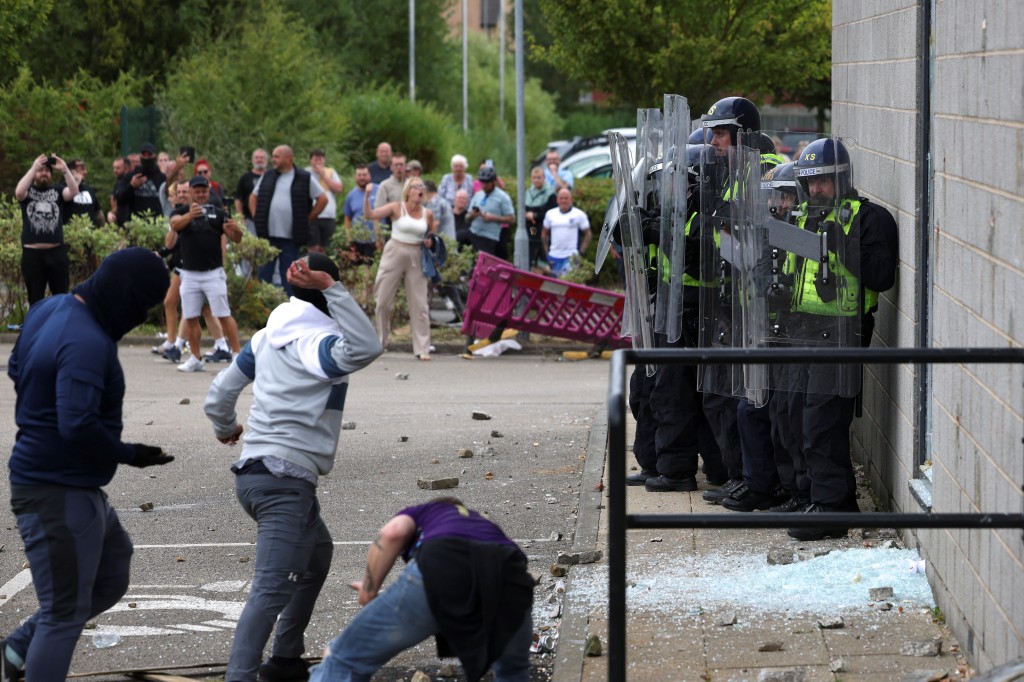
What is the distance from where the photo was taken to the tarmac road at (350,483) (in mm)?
6258

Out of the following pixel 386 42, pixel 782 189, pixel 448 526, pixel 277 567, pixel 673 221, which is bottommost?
pixel 277 567

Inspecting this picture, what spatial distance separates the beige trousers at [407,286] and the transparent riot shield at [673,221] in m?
6.75

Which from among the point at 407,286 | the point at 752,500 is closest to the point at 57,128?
the point at 407,286

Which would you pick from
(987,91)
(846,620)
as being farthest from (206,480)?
(987,91)

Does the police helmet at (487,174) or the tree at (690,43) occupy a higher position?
the tree at (690,43)

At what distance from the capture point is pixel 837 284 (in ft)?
22.8

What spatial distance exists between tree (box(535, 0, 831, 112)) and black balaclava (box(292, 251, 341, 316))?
18.5 m

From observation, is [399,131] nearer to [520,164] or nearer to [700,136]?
[520,164]

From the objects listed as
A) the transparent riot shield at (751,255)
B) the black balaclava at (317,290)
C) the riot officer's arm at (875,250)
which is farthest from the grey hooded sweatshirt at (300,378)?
the riot officer's arm at (875,250)

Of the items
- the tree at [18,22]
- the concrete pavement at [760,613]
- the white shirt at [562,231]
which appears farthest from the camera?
the tree at [18,22]

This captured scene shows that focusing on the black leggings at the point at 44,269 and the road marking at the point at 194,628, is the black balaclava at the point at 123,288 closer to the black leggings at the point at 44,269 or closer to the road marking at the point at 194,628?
the road marking at the point at 194,628

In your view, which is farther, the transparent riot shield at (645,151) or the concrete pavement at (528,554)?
the transparent riot shield at (645,151)

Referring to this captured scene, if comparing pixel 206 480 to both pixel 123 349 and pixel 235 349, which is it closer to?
pixel 235 349

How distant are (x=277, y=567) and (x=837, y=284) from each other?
10.4 feet
